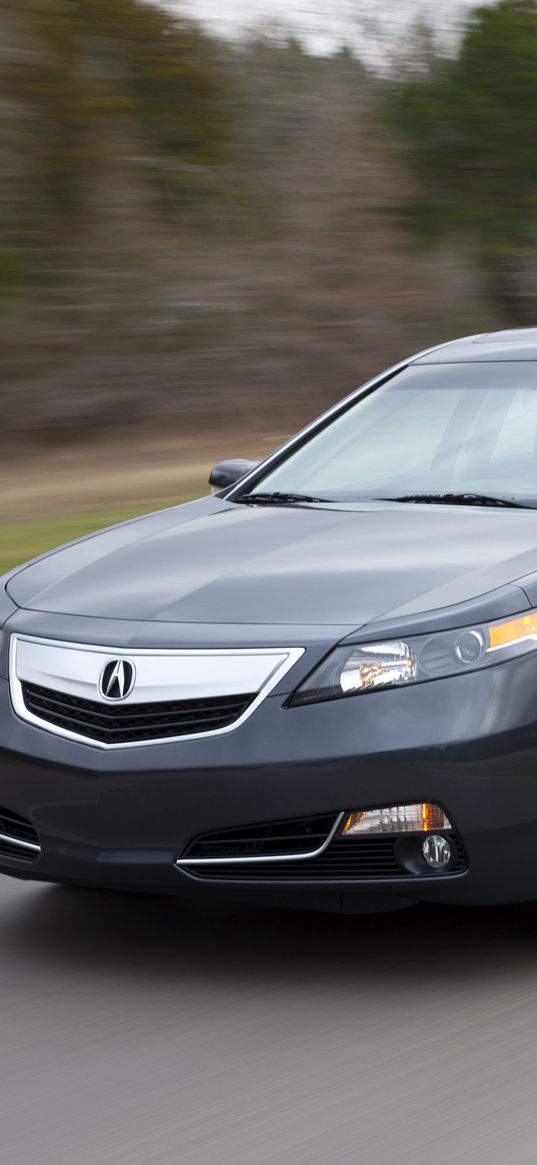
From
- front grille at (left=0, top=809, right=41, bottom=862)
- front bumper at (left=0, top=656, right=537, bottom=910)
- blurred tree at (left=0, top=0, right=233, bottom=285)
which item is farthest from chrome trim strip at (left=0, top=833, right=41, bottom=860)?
blurred tree at (left=0, top=0, right=233, bottom=285)

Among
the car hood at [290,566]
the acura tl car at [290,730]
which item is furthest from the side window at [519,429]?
the acura tl car at [290,730]

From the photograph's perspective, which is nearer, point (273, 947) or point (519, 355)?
point (273, 947)

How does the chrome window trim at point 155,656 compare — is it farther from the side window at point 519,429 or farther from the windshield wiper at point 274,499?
the side window at point 519,429

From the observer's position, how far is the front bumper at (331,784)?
145 inches

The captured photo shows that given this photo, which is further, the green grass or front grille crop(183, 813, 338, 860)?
the green grass

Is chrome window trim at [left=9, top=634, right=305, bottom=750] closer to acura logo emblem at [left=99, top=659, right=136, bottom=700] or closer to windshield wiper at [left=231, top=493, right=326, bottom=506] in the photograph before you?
acura logo emblem at [left=99, top=659, right=136, bottom=700]

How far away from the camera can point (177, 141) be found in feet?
68.9

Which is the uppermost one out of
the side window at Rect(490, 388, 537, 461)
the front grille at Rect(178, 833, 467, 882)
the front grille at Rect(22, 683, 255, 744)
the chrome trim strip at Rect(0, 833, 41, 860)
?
the side window at Rect(490, 388, 537, 461)

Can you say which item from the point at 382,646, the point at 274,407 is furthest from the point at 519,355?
the point at 274,407

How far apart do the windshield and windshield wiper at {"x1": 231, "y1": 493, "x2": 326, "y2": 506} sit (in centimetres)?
5

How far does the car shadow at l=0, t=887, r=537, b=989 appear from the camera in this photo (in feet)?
13.0

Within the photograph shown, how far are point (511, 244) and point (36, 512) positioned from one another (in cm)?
1660

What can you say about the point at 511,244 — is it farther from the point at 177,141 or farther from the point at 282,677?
the point at 282,677

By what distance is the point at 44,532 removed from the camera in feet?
39.8
